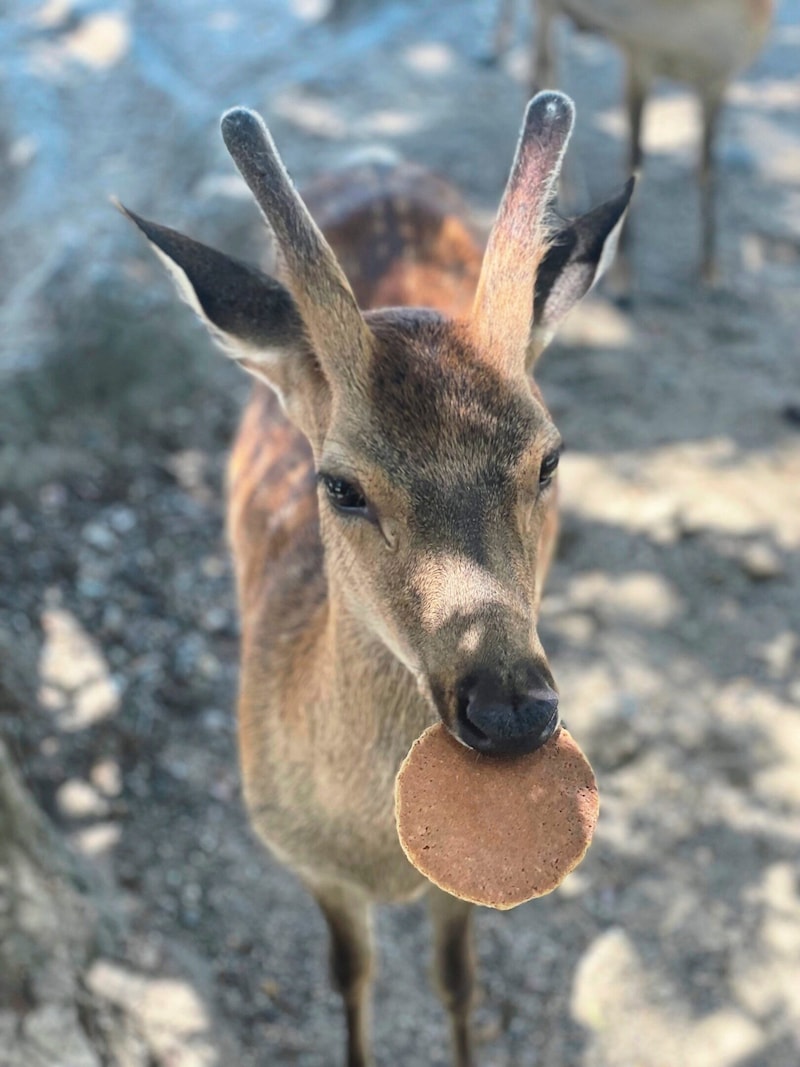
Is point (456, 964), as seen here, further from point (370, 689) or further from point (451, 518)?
point (451, 518)

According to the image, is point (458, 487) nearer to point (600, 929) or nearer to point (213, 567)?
point (600, 929)

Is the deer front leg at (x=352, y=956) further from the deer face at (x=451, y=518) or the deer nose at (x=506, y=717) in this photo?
the deer nose at (x=506, y=717)

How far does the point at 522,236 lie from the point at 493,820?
1.08m

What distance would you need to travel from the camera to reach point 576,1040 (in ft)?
11.2

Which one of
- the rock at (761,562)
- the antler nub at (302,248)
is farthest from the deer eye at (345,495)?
the rock at (761,562)

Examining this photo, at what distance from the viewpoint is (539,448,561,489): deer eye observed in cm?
215

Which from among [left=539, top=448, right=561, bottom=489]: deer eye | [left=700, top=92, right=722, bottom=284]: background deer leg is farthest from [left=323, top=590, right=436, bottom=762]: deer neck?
[left=700, top=92, right=722, bottom=284]: background deer leg

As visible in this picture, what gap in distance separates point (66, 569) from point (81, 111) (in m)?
5.40

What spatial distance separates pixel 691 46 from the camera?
6.01 metres

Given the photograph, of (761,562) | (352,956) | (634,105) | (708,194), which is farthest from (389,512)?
(708,194)

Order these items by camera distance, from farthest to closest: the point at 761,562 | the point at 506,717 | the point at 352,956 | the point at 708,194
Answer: the point at 708,194 → the point at 761,562 → the point at 352,956 → the point at 506,717

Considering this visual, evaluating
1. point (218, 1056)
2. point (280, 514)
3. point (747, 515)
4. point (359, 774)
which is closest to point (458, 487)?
point (359, 774)

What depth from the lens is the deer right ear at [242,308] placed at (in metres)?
2.25

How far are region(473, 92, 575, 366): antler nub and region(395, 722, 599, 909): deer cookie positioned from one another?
753mm
